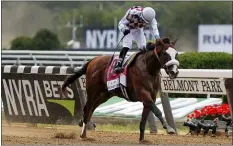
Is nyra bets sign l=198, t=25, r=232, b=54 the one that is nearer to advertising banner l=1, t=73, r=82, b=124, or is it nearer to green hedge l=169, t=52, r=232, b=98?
green hedge l=169, t=52, r=232, b=98

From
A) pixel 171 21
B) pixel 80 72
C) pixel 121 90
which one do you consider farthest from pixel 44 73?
pixel 171 21

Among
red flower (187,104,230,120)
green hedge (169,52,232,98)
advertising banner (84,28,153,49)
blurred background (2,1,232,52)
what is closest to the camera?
red flower (187,104,230,120)

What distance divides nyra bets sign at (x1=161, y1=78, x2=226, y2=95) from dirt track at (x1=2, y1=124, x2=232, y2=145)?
64 centimetres

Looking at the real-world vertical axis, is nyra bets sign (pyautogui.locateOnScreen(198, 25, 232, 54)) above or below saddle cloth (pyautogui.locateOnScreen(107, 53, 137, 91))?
below

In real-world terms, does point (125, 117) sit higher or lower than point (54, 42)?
higher

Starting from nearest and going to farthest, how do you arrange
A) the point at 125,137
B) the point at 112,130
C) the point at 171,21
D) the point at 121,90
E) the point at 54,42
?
1. the point at 121,90
2. the point at 125,137
3. the point at 112,130
4. the point at 54,42
5. the point at 171,21

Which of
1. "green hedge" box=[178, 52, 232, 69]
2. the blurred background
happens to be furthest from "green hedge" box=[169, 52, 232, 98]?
the blurred background

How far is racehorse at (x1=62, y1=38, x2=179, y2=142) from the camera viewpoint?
857cm

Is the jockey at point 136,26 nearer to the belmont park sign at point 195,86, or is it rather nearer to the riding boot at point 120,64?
the riding boot at point 120,64

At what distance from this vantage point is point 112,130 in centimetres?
1138

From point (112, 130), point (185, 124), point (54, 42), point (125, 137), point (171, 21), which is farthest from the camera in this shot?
point (171, 21)

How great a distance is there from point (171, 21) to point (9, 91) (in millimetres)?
26478

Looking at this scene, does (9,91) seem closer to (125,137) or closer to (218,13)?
(125,137)

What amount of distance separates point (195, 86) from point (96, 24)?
33.2 m
